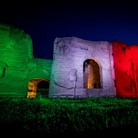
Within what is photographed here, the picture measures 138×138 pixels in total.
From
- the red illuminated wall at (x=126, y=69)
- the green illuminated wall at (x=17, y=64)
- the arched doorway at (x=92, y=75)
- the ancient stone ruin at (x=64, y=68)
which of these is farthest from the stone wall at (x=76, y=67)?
the arched doorway at (x=92, y=75)

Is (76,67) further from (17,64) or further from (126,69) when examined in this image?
(126,69)

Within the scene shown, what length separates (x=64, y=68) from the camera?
10.9 metres

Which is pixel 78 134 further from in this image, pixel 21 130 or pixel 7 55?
pixel 7 55

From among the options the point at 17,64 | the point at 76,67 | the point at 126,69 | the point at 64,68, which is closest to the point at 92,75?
the point at 126,69

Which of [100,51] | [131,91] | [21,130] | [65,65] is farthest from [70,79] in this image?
[21,130]

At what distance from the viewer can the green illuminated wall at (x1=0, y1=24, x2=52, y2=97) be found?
1023 centimetres

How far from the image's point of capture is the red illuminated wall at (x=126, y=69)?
12.3 m

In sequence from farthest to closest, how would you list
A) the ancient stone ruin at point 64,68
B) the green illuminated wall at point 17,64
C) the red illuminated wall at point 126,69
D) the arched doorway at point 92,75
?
the arched doorway at point 92,75 < the red illuminated wall at point 126,69 < the ancient stone ruin at point 64,68 < the green illuminated wall at point 17,64

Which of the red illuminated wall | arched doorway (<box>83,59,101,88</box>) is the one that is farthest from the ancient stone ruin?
arched doorway (<box>83,59,101,88</box>)

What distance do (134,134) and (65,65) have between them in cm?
881

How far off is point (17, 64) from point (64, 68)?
3766 millimetres

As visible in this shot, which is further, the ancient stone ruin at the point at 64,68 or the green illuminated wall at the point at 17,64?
the ancient stone ruin at the point at 64,68

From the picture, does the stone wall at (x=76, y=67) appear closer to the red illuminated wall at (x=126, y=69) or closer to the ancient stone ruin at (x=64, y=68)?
the ancient stone ruin at (x=64, y=68)

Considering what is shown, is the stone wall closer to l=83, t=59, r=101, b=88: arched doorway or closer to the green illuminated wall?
the green illuminated wall
